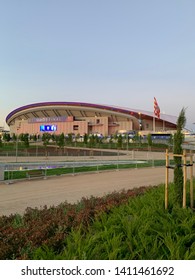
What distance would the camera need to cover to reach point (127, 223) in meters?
3.68

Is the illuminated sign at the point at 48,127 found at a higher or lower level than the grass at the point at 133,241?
higher

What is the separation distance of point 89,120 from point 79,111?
22.5ft

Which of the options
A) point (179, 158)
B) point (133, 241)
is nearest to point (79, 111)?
point (179, 158)

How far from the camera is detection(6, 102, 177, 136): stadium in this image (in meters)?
84.8

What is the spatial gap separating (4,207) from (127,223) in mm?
4813

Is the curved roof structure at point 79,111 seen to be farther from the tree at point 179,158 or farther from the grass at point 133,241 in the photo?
the grass at point 133,241

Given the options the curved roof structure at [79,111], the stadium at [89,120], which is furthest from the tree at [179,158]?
the curved roof structure at [79,111]

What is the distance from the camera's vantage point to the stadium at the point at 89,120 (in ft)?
278

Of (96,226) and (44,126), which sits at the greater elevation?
(44,126)

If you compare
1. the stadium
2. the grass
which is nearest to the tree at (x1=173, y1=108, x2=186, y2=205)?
the grass

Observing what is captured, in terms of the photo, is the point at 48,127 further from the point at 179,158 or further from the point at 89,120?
the point at 179,158

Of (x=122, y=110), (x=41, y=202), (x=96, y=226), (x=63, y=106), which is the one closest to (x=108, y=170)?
(x=41, y=202)
